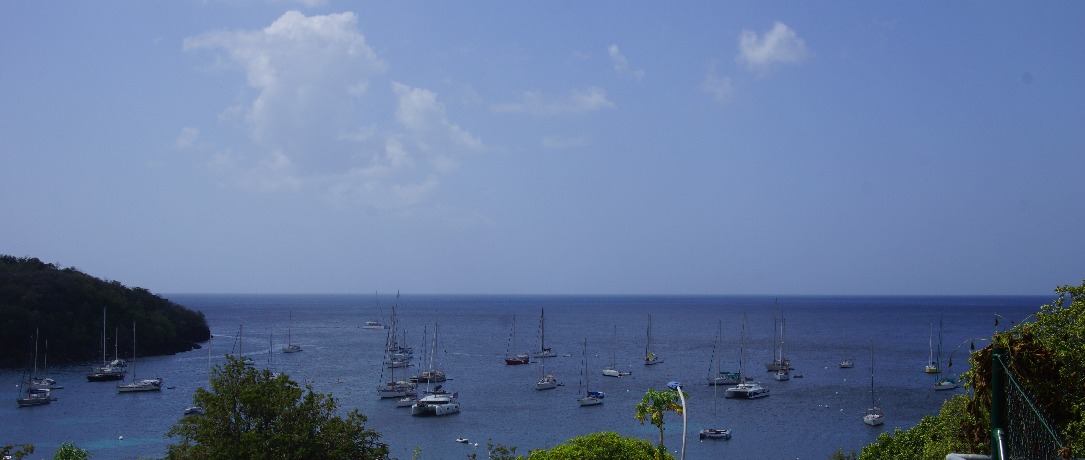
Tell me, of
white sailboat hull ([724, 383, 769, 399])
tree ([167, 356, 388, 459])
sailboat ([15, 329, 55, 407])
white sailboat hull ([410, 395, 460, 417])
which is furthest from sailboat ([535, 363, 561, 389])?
tree ([167, 356, 388, 459])

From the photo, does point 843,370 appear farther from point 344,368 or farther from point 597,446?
point 597,446

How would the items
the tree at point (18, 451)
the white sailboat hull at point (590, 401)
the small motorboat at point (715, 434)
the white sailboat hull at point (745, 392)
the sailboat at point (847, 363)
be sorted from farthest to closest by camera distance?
the sailboat at point (847, 363), the white sailboat hull at point (745, 392), the white sailboat hull at point (590, 401), the small motorboat at point (715, 434), the tree at point (18, 451)

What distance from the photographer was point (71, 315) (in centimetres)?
10294

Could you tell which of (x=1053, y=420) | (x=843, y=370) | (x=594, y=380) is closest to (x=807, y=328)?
(x=843, y=370)

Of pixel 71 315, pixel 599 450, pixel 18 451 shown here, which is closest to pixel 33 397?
pixel 71 315

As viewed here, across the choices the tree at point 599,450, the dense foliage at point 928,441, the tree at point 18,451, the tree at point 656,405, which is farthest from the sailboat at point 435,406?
the tree at point 599,450

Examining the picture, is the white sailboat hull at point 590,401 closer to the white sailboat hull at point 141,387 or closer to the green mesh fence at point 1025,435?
the white sailboat hull at point 141,387

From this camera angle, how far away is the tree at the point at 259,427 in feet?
76.6

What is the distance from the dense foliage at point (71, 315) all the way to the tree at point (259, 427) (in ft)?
264

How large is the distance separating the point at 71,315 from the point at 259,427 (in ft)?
309

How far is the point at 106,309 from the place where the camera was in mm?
107688

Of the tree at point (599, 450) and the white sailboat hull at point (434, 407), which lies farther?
the white sailboat hull at point (434, 407)

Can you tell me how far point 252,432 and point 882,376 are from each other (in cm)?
8174

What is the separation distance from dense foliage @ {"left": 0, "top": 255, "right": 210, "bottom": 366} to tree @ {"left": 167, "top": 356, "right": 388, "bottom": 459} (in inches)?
3170
